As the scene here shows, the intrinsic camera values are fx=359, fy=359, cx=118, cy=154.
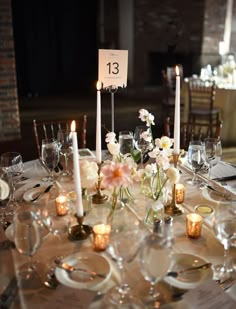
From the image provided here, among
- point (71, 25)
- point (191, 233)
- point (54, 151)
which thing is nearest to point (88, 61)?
point (71, 25)

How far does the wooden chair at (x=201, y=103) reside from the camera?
4.59 metres

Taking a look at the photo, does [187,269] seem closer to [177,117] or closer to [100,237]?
[100,237]

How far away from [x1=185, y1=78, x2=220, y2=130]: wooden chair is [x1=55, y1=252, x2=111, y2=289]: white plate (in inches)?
143

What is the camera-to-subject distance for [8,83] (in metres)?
4.55

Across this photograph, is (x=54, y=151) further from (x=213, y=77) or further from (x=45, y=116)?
(x=45, y=116)

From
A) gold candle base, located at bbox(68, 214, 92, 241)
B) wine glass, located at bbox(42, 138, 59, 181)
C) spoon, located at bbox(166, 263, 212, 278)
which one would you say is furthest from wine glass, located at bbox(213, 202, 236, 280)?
wine glass, located at bbox(42, 138, 59, 181)

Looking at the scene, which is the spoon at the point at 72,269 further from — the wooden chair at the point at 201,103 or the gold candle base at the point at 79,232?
the wooden chair at the point at 201,103

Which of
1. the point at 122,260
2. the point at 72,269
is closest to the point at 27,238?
the point at 72,269

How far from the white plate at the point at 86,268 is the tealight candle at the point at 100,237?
40 mm

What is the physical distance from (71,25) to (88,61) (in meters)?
0.85

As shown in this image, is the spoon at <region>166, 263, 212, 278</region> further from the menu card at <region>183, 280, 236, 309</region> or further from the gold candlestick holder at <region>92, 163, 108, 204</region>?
the gold candlestick holder at <region>92, 163, 108, 204</region>

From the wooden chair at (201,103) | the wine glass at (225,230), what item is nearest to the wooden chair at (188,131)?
the wine glass at (225,230)

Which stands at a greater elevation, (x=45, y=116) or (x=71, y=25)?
(x=71, y=25)

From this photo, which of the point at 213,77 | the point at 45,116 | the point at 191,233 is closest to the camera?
the point at 191,233
